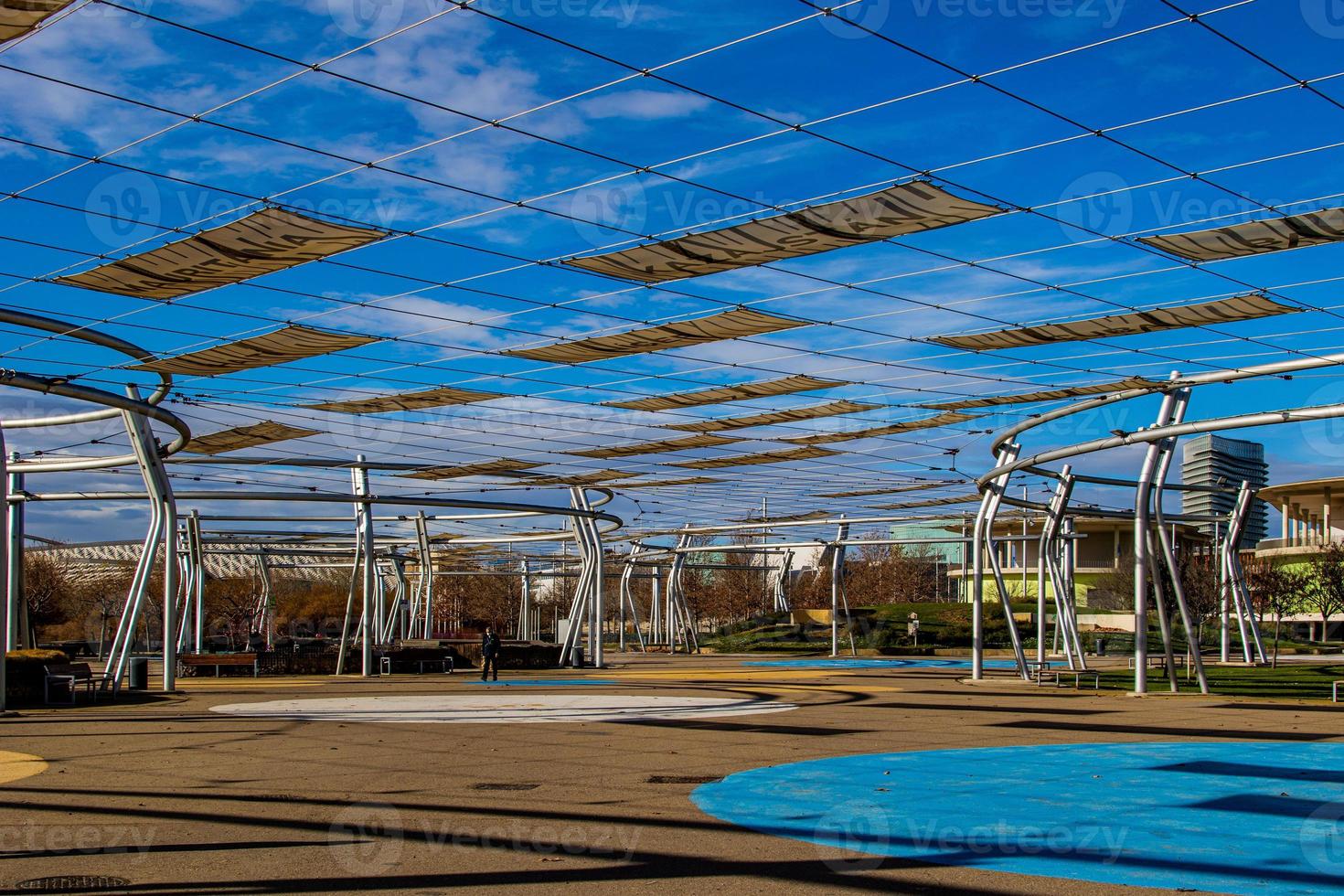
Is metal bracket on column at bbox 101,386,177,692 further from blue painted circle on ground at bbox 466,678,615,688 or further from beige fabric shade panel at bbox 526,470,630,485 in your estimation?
beige fabric shade panel at bbox 526,470,630,485

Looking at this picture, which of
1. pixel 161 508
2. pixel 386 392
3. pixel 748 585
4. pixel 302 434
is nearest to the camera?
pixel 386 392

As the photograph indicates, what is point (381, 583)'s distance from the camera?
5153cm

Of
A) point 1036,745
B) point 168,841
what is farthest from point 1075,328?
point 168,841

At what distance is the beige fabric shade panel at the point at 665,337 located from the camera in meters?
19.1

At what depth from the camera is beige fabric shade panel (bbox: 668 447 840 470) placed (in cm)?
3241

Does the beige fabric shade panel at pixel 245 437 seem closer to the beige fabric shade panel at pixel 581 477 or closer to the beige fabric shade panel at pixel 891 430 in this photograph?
the beige fabric shade panel at pixel 581 477

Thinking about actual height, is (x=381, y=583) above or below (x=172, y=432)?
below

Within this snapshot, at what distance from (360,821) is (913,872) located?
Result: 4.79 meters

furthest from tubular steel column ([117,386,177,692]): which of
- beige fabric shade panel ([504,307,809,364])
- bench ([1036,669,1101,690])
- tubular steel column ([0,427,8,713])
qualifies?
bench ([1036,669,1101,690])

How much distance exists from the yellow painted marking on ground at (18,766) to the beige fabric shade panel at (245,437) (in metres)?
13.2

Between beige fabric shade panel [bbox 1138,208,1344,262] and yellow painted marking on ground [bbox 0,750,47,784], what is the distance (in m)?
14.2

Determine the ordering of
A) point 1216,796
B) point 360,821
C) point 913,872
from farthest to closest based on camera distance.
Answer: point 1216,796, point 360,821, point 913,872

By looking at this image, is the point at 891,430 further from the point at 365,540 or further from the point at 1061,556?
the point at 365,540

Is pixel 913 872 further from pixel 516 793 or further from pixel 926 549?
pixel 926 549
